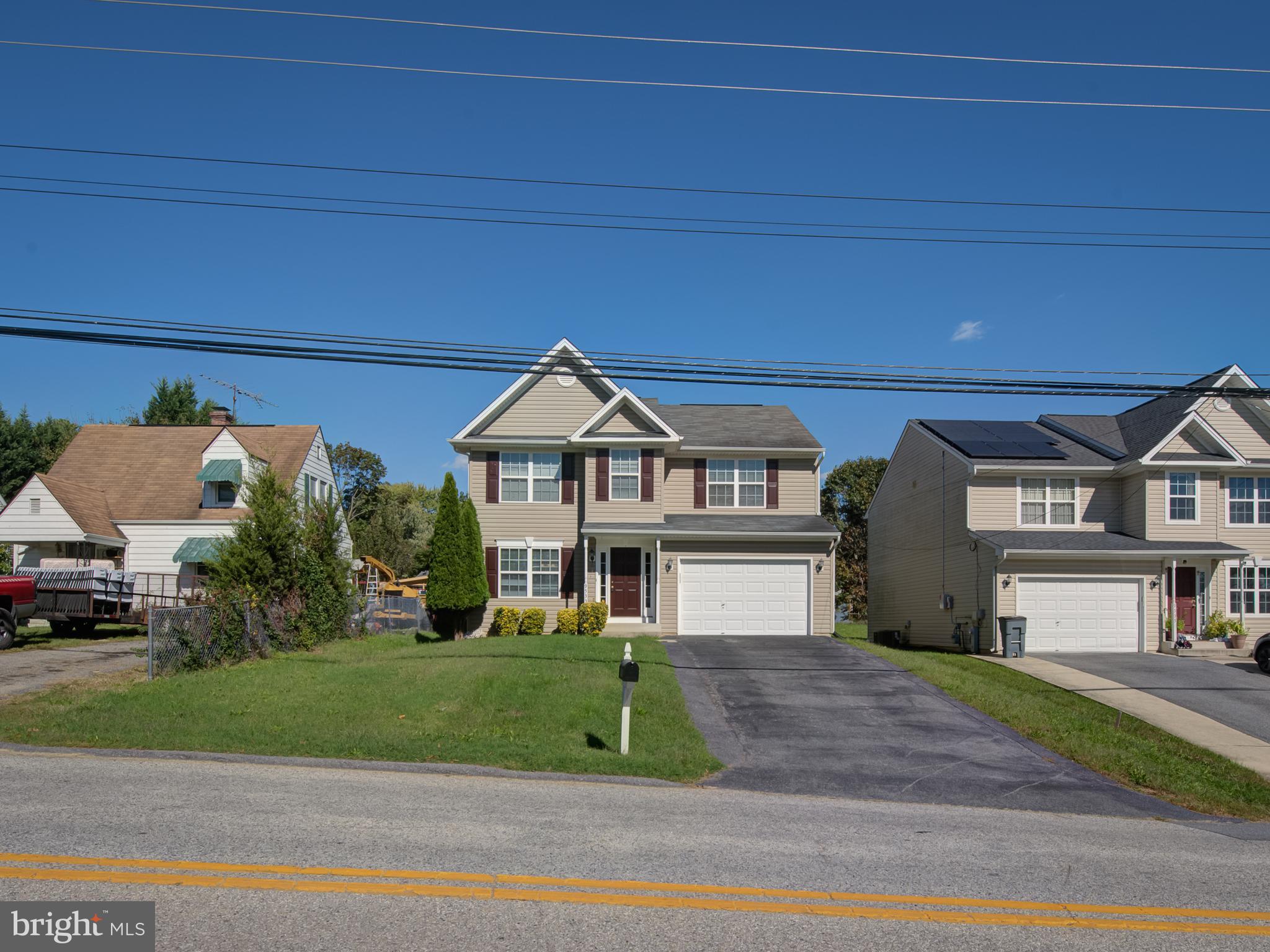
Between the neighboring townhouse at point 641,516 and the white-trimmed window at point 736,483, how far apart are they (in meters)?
0.04

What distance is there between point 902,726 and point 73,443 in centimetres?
3448

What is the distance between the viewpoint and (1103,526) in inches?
1111

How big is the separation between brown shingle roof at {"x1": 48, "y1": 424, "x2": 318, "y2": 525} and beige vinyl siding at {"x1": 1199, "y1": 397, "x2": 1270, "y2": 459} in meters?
30.8

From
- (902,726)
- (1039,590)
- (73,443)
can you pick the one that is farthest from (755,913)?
(73,443)

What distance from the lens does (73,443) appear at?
36.9 m

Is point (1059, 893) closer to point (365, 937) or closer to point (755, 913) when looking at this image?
point (755, 913)

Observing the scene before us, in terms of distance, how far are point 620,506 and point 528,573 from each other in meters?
3.31

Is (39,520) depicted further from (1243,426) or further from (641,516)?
(1243,426)

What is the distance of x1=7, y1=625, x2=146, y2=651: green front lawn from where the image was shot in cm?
2338

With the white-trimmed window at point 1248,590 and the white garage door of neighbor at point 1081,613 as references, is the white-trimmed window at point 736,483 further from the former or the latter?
the white-trimmed window at point 1248,590

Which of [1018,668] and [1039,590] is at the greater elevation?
[1039,590]

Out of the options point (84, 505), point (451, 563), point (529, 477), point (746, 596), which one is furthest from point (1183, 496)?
point (84, 505)

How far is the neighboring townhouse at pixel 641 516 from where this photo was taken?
2681 centimetres

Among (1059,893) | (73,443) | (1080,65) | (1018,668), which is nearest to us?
(1059,893)
